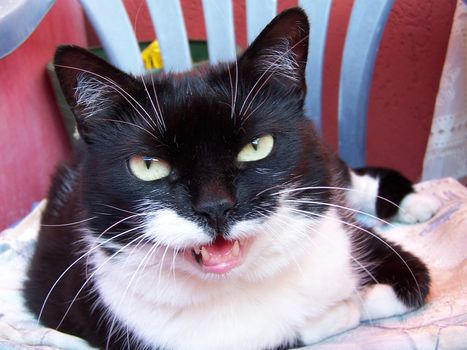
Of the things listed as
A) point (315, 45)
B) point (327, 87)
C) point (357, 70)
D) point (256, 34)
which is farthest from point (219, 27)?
point (327, 87)

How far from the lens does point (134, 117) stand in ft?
2.93

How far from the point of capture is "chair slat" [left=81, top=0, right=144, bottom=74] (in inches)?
63.6

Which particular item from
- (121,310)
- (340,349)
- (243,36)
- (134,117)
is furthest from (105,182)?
(243,36)

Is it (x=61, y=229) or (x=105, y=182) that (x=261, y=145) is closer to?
(x=105, y=182)

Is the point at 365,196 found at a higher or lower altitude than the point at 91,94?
lower

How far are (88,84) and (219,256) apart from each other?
1.13 feet

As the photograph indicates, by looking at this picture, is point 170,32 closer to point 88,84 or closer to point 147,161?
point 88,84

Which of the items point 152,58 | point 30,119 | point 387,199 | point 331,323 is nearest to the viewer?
point 331,323

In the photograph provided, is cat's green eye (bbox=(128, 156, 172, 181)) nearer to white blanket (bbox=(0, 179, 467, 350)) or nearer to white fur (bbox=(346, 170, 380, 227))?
white blanket (bbox=(0, 179, 467, 350))

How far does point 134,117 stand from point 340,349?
507mm

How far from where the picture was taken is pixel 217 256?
83 centimetres

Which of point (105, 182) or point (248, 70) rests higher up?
point (248, 70)

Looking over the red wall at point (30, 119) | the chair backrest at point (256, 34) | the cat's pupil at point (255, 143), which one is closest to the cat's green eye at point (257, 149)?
the cat's pupil at point (255, 143)

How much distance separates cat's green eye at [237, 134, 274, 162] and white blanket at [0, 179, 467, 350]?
354mm
